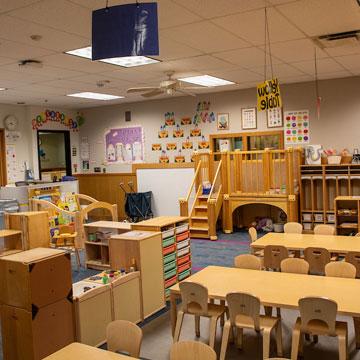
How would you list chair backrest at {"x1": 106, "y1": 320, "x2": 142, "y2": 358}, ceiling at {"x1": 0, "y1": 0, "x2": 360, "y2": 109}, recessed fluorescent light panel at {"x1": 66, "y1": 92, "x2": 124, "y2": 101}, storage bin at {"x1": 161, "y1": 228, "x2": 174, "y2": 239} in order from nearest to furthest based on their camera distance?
chair backrest at {"x1": 106, "y1": 320, "x2": 142, "y2": 358}, ceiling at {"x1": 0, "y1": 0, "x2": 360, "y2": 109}, storage bin at {"x1": 161, "y1": 228, "x2": 174, "y2": 239}, recessed fluorescent light panel at {"x1": 66, "y1": 92, "x2": 124, "y2": 101}

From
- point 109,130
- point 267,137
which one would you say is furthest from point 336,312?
point 109,130

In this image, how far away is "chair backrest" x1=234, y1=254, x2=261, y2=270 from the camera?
4.88 m

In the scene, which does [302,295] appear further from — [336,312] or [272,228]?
[272,228]

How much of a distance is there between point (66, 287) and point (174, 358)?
1.62 m

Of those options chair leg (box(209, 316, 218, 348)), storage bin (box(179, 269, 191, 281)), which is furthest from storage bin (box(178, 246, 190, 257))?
chair leg (box(209, 316, 218, 348))

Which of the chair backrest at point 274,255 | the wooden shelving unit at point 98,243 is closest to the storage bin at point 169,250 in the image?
the chair backrest at point 274,255

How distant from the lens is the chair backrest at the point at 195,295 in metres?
3.99

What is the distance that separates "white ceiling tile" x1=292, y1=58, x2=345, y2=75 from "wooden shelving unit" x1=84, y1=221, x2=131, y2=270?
13.3 ft

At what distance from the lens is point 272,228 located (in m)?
9.81

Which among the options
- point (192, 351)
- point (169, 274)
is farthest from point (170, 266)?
point (192, 351)

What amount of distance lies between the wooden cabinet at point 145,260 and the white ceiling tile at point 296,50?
3.11 meters

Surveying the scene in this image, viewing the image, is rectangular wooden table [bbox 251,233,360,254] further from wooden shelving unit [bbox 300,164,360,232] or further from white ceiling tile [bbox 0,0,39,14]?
white ceiling tile [bbox 0,0,39,14]

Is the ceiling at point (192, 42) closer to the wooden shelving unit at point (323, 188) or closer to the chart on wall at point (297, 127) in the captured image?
the chart on wall at point (297, 127)

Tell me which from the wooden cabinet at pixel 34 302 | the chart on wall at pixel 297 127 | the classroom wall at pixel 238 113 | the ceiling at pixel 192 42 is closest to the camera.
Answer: the wooden cabinet at pixel 34 302
